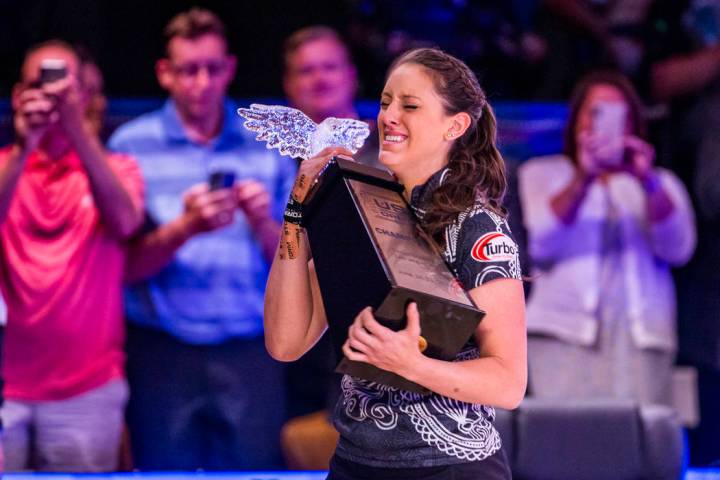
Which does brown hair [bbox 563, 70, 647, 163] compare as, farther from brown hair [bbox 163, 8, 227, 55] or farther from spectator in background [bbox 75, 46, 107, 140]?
spectator in background [bbox 75, 46, 107, 140]

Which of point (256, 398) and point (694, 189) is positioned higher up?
point (694, 189)

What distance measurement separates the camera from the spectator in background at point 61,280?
10.4ft

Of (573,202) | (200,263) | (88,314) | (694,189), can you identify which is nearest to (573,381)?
(573,202)

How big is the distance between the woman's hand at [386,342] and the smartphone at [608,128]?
2.19 meters

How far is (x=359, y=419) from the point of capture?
180cm

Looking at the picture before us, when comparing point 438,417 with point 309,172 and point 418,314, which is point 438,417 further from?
point 309,172

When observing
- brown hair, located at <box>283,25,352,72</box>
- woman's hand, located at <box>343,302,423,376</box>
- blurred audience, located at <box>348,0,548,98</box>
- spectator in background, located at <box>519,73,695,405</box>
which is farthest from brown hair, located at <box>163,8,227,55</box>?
woman's hand, located at <box>343,302,423,376</box>

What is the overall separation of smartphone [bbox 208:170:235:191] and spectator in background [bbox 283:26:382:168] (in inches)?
15.8

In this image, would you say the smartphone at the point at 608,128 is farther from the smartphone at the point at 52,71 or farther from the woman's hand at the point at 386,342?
the woman's hand at the point at 386,342

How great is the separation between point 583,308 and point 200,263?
1422mm

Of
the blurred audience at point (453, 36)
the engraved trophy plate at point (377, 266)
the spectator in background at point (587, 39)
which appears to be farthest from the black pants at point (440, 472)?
the spectator in background at point (587, 39)

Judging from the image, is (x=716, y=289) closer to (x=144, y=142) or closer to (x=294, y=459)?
(x=294, y=459)

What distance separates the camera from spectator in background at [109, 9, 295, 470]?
336 centimetres

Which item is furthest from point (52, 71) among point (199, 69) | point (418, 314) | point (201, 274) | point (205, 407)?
point (418, 314)
